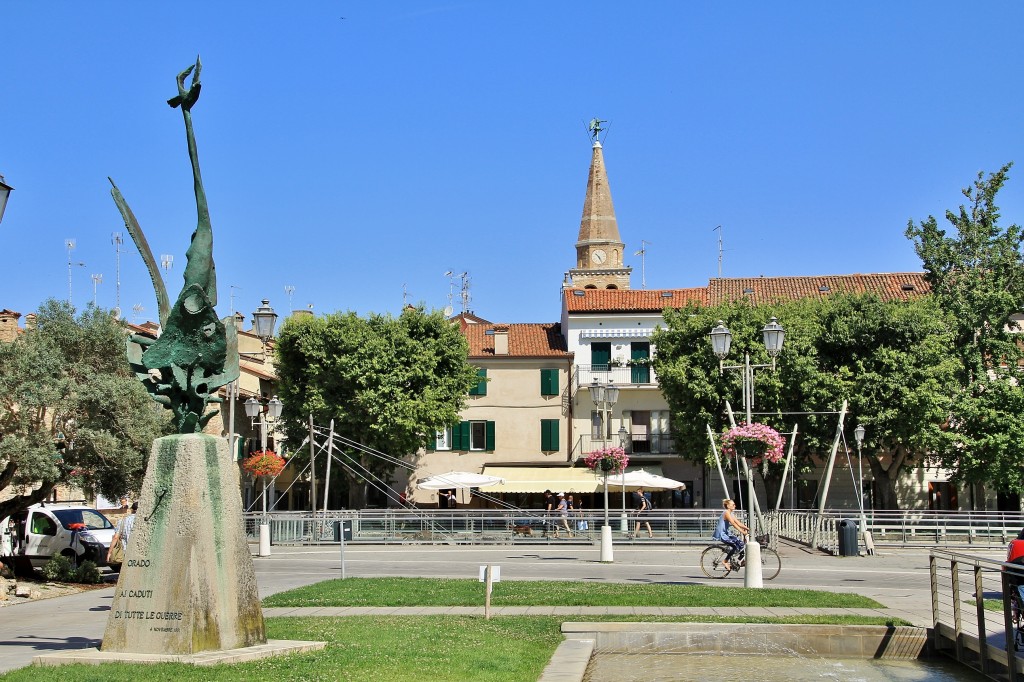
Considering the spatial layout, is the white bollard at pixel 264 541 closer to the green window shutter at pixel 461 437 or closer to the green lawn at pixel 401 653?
the green lawn at pixel 401 653

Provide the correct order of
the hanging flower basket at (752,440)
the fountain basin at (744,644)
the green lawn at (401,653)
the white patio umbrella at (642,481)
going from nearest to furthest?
1. the green lawn at (401,653)
2. the fountain basin at (744,644)
3. the hanging flower basket at (752,440)
4. the white patio umbrella at (642,481)

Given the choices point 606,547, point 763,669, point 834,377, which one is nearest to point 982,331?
point 834,377

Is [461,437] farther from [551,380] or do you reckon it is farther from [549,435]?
[551,380]

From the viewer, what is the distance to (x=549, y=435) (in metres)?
58.9

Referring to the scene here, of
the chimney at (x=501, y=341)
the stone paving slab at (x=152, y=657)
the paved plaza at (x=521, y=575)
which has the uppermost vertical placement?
the chimney at (x=501, y=341)

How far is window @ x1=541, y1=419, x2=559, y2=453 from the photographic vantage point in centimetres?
5878

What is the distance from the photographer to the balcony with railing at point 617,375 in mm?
58219

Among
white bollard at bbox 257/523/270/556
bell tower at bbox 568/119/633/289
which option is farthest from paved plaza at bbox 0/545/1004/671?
bell tower at bbox 568/119/633/289

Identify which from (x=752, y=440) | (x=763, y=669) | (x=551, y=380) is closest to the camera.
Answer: (x=763, y=669)

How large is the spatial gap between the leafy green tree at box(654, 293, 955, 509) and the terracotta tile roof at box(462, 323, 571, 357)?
1072 centimetres

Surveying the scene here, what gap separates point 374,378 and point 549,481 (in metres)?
9.10

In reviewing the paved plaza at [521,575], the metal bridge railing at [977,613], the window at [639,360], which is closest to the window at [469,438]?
the window at [639,360]

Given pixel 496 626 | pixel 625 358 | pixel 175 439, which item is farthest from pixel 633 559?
pixel 625 358

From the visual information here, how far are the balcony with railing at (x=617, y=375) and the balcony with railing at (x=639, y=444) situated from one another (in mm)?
2543
